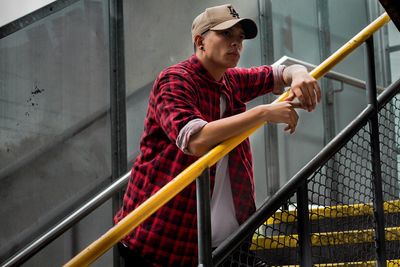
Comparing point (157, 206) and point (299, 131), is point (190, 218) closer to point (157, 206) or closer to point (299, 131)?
point (157, 206)

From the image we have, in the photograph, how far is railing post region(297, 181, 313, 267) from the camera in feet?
7.23

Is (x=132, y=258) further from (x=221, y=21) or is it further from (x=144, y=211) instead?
(x=221, y=21)

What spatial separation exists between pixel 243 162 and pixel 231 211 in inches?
6.8

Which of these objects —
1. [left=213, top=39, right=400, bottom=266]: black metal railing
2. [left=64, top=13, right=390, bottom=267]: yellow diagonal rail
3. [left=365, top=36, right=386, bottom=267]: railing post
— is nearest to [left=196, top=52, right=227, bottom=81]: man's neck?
[left=64, top=13, right=390, bottom=267]: yellow diagonal rail

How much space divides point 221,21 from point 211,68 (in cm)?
17

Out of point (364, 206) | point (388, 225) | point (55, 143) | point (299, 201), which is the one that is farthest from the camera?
point (55, 143)

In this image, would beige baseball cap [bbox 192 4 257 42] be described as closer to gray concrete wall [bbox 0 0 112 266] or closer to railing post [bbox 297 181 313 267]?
railing post [bbox 297 181 313 267]

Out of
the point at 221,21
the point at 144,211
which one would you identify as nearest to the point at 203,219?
the point at 144,211

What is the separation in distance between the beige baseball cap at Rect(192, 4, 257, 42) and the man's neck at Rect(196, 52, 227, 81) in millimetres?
104

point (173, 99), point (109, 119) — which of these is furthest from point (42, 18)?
point (173, 99)

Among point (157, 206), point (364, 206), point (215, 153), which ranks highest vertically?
point (215, 153)

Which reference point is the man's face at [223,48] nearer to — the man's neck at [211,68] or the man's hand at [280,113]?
the man's neck at [211,68]

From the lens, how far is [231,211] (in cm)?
215

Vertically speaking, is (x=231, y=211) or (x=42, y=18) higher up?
(x=42, y=18)
